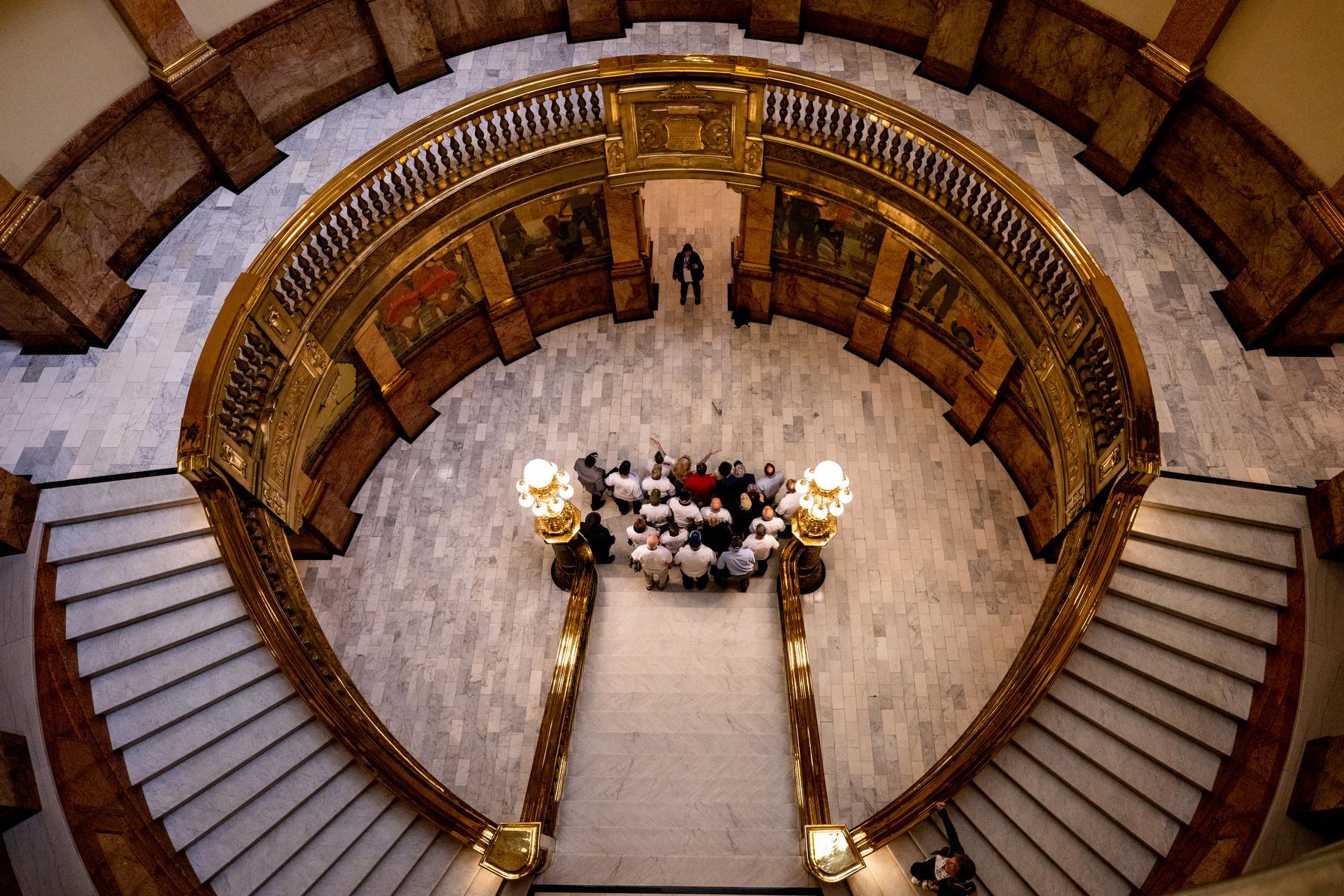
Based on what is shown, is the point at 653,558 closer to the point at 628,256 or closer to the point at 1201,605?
the point at 628,256

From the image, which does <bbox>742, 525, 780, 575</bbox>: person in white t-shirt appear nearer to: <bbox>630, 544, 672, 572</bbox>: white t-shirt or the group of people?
the group of people

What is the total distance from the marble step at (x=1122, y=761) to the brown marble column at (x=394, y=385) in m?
8.30

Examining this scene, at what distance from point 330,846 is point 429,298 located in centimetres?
677

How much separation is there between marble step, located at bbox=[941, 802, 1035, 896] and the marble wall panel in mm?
7511

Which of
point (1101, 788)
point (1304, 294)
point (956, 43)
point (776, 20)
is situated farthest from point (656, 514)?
point (1304, 294)

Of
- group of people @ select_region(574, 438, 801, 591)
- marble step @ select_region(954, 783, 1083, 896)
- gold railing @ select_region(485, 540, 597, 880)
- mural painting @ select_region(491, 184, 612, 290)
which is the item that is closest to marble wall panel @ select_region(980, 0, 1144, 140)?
mural painting @ select_region(491, 184, 612, 290)

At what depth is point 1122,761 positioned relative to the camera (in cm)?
638

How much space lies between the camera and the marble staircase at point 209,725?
6168 millimetres

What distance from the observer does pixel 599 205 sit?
11.4 m

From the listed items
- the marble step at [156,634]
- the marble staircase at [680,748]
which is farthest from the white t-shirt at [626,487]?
the marble step at [156,634]

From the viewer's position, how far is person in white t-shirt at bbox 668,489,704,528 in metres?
9.59

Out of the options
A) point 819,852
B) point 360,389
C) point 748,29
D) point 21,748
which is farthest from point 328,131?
point 819,852

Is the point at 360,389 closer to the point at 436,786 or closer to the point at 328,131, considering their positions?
the point at 328,131

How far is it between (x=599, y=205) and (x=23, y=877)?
30.4ft
